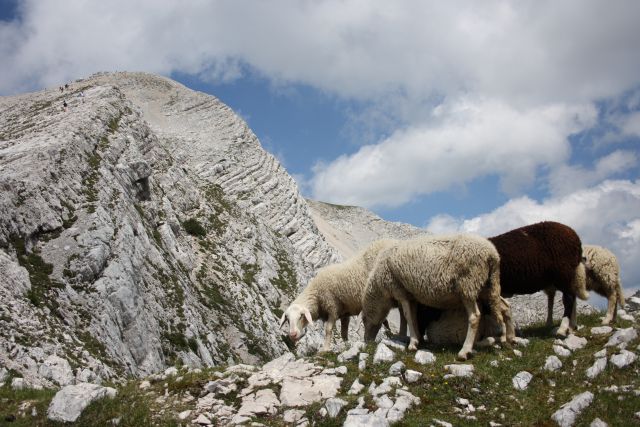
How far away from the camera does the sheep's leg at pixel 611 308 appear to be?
12887mm

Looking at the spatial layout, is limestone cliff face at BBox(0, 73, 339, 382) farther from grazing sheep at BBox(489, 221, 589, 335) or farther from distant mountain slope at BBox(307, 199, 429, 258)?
distant mountain slope at BBox(307, 199, 429, 258)

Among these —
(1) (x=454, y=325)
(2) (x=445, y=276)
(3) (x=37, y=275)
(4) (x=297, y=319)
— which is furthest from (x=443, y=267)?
(3) (x=37, y=275)

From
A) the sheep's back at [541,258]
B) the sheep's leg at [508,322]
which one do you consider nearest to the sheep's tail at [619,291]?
the sheep's back at [541,258]

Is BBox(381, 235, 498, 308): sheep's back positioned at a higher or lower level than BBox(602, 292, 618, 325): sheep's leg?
higher

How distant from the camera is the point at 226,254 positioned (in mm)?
45031

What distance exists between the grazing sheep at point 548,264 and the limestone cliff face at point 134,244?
46.0 ft

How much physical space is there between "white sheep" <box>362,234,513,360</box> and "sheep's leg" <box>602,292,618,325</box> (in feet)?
10.3

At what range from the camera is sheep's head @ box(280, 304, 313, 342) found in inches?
630

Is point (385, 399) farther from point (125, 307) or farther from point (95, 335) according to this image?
point (125, 307)

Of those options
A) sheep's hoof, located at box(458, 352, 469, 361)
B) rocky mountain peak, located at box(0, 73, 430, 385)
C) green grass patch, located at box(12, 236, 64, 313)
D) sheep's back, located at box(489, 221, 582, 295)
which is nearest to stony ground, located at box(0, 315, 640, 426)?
sheep's hoof, located at box(458, 352, 469, 361)

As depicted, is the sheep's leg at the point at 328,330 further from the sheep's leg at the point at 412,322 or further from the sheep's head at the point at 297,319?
the sheep's leg at the point at 412,322

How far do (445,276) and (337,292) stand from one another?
6.63 m

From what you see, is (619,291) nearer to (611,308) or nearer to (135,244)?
(611,308)

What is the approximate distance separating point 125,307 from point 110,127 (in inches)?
865
